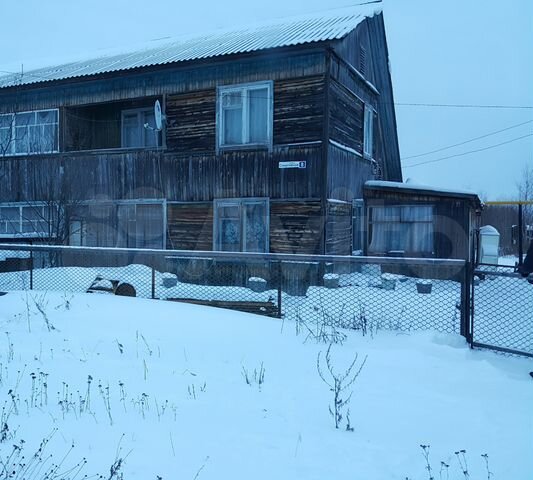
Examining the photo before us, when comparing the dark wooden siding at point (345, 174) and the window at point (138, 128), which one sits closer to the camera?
the dark wooden siding at point (345, 174)

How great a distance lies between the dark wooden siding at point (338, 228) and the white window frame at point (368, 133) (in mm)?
2733

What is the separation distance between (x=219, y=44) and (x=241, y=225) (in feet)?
18.4

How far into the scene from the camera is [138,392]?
4.03 m

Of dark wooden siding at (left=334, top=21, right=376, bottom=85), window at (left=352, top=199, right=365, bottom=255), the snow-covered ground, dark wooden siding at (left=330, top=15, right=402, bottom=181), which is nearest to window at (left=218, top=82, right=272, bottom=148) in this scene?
dark wooden siding at (left=330, top=15, right=402, bottom=181)

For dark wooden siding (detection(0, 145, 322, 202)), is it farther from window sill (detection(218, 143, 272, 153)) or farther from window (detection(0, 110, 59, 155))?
window (detection(0, 110, 59, 155))

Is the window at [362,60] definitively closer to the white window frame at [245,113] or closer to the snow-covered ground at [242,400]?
the white window frame at [245,113]

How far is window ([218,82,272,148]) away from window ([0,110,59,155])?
614 cm

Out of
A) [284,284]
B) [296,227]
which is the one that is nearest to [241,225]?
[296,227]

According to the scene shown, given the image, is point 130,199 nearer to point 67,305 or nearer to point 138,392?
point 67,305

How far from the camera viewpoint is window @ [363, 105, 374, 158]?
15.8m

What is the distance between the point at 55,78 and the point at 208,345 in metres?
13.0

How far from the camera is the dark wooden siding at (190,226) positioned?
13.4 m

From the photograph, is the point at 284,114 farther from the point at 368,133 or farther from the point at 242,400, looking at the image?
the point at 242,400

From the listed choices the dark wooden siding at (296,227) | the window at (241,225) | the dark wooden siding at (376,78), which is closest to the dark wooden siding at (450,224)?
the dark wooden siding at (376,78)
